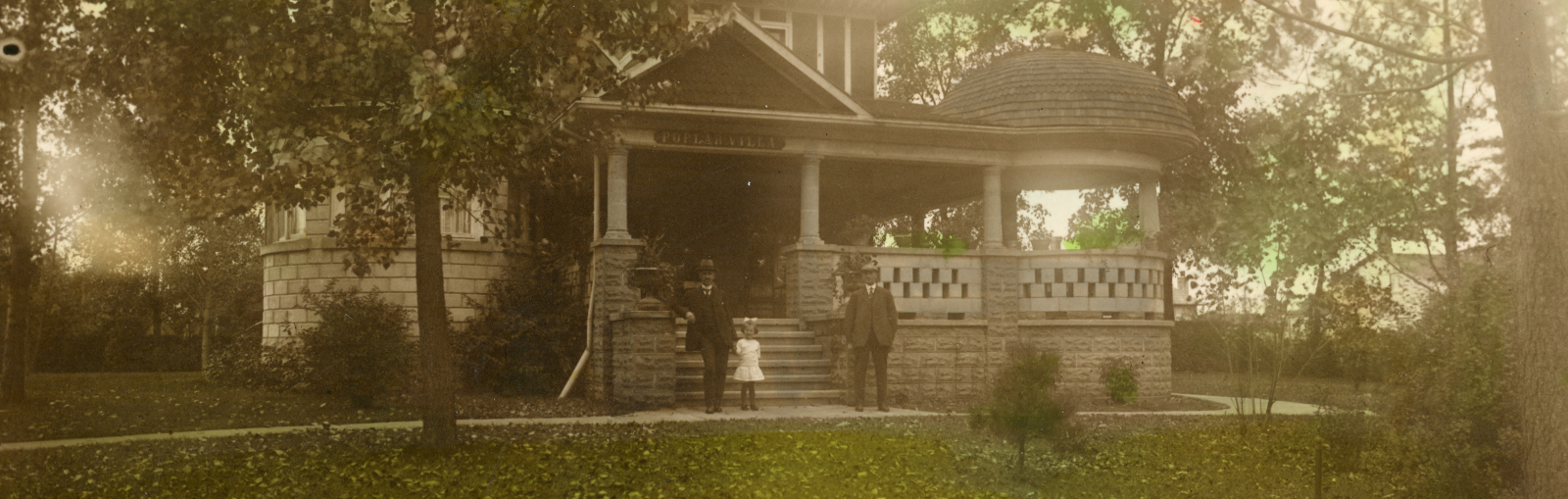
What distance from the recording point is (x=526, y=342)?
16828 mm

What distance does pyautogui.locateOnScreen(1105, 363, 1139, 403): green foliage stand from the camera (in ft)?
52.2

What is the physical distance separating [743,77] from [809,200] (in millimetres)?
2001

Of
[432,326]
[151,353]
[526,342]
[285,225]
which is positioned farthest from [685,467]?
[151,353]

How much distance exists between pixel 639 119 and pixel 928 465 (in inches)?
290

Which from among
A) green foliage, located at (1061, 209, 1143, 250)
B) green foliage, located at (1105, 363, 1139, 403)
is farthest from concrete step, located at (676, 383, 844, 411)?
green foliage, located at (1061, 209, 1143, 250)

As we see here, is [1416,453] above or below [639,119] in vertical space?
below

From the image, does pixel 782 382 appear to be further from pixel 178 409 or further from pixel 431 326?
pixel 178 409

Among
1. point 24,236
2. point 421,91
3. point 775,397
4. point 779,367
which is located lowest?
point 775,397

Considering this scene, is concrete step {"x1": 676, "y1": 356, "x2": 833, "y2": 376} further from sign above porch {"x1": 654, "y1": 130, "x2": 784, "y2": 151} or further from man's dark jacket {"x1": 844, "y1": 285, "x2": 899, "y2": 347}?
sign above porch {"x1": 654, "y1": 130, "x2": 784, "y2": 151}

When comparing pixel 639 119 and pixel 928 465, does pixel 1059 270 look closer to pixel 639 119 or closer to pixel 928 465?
pixel 639 119

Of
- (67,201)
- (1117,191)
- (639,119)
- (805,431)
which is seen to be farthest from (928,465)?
(1117,191)

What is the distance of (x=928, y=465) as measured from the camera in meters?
9.55

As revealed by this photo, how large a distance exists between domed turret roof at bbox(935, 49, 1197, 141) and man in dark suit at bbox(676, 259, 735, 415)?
18.7 feet

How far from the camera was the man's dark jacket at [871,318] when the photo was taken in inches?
567
